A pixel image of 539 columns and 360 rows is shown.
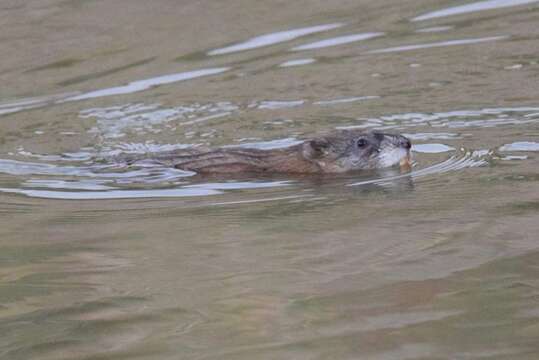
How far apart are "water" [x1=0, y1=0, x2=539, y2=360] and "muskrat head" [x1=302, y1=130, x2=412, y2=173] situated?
0.16 m

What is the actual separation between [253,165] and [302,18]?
16.0ft

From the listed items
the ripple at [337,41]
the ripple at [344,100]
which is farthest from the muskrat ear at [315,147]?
the ripple at [337,41]

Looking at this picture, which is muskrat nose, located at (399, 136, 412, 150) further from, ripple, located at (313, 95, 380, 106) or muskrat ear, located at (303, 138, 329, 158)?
ripple, located at (313, 95, 380, 106)

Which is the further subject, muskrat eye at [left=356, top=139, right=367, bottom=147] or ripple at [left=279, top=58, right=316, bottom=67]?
ripple at [left=279, top=58, right=316, bottom=67]

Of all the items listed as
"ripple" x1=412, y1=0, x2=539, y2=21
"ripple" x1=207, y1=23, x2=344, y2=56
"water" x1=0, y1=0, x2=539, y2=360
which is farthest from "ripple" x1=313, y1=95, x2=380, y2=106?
"ripple" x1=412, y1=0, x2=539, y2=21

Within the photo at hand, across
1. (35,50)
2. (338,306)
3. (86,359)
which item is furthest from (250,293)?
(35,50)

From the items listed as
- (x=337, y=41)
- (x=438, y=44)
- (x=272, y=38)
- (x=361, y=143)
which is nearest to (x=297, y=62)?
(x=337, y=41)

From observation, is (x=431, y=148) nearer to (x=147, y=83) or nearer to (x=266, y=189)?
(x=266, y=189)

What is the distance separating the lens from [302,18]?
12828 millimetres

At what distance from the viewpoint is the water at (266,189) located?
471 centimetres

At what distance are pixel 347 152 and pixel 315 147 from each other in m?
0.19

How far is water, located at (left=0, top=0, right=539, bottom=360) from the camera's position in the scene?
4711 millimetres

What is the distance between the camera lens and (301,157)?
8.27 m

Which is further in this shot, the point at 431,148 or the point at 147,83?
the point at 147,83
